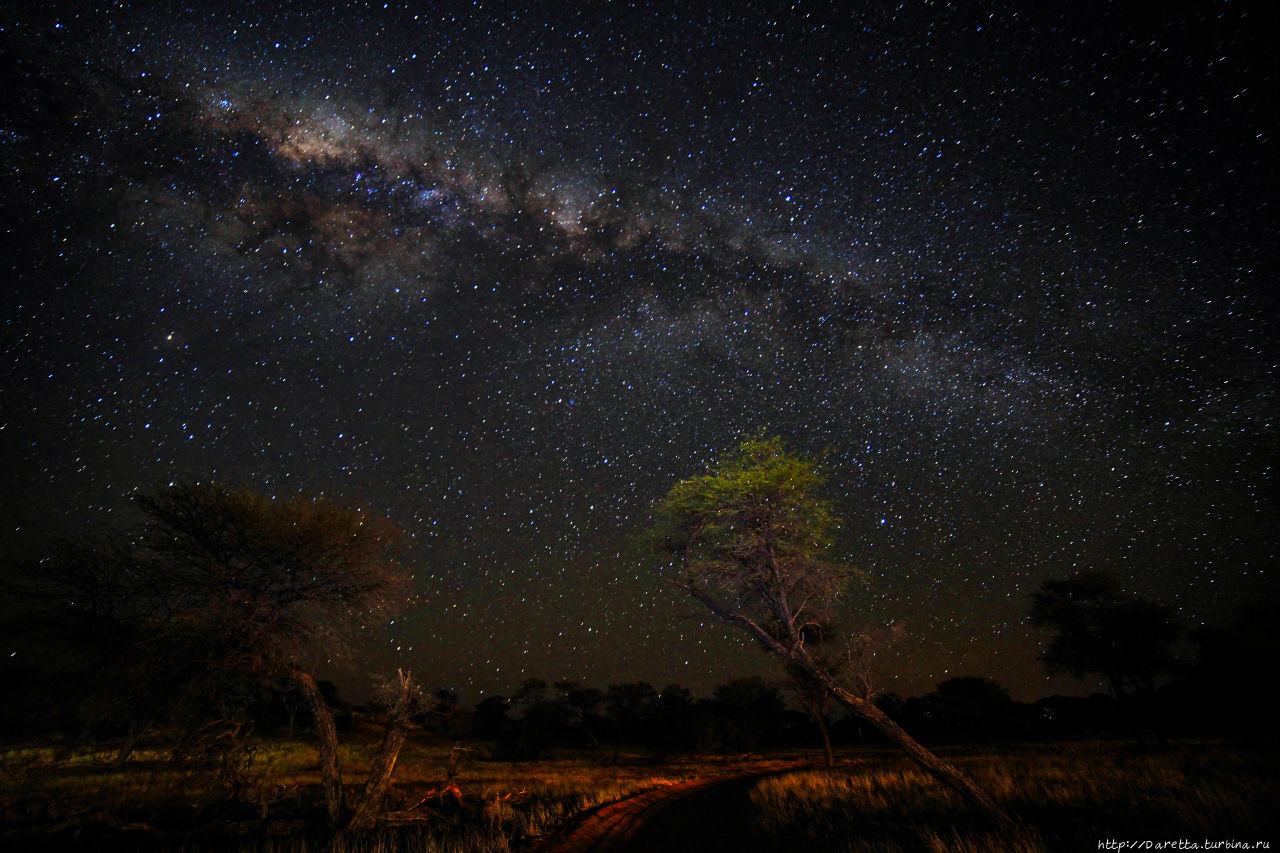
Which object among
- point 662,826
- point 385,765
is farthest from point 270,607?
point 662,826

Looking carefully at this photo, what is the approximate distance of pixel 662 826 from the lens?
455 inches

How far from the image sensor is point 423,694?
11.1 metres

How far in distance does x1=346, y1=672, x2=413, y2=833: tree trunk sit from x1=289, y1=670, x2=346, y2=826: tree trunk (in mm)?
422

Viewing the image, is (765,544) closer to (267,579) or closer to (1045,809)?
(1045,809)

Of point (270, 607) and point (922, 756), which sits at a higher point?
point (270, 607)

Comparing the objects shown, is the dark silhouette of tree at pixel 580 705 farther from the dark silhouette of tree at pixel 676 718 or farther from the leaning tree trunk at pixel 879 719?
the leaning tree trunk at pixel 879 719

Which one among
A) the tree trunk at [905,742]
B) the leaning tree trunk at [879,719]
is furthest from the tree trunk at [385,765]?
the tree trunk at [905,742]

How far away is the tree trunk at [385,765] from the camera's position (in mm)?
10516

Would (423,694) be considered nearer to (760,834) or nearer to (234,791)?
(234,791)

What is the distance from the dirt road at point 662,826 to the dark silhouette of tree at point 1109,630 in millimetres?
22592

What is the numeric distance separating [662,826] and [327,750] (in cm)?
761

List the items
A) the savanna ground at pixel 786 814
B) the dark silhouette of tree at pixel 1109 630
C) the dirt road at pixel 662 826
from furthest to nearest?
the dark silhouette of tree at pixel 1109 630 < the dirt road at pixel 662 826 < the savanna ground at pixel 786 814

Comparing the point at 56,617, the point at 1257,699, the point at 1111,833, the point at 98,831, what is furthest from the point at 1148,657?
the point at 56,617

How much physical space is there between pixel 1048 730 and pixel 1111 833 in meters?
66.3
